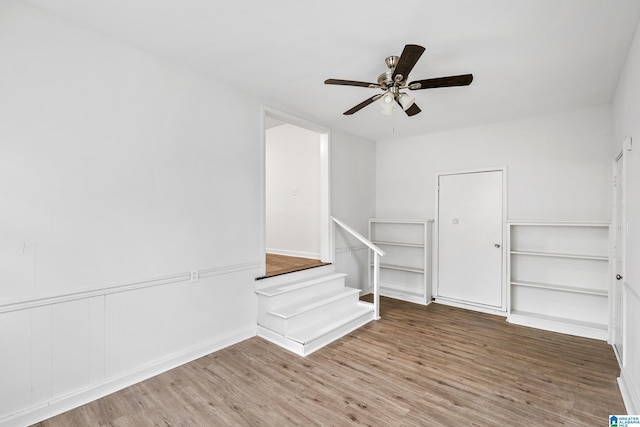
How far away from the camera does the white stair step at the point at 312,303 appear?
321cm

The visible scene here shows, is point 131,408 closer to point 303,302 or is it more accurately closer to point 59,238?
point 59,238

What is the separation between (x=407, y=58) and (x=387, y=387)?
7.84 ft

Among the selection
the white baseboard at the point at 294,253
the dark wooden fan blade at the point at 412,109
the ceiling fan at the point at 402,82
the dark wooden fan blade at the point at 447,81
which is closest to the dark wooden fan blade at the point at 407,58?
the ceiling fan at the point at 402,82

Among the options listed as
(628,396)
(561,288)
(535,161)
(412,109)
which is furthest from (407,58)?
(561,288)

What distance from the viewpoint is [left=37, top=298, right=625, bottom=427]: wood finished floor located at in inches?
80.8

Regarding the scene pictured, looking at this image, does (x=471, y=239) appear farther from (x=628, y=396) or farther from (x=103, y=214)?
(x=103, y=214)

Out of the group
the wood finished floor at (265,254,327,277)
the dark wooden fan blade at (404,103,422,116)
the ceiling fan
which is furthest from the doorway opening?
the ceiling fan

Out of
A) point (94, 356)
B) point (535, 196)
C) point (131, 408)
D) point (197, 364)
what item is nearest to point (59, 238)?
point (94, 356)

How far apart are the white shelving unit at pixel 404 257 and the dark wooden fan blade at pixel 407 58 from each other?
9.31 ft

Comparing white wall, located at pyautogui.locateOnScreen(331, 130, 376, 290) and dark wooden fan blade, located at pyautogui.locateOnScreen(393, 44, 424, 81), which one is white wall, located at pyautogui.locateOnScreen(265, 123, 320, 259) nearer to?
white wall, located at pyautogui.locateOnScreen(331, 130, 376, 290)

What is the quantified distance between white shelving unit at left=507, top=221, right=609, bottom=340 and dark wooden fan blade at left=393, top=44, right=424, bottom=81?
272 cm

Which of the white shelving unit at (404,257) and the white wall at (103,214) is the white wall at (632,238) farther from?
the white wall at (103,214)

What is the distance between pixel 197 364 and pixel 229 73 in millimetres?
2684

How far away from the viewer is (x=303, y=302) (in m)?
3.58
